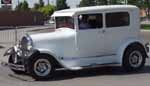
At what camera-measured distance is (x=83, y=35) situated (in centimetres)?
1321

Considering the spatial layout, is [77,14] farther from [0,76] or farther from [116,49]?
[0,76]

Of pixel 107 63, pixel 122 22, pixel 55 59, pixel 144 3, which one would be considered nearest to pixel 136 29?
pixel 122 22

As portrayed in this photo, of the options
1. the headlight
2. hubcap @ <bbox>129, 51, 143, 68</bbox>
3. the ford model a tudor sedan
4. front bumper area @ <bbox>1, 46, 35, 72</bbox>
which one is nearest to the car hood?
the ford model a tudor sedan

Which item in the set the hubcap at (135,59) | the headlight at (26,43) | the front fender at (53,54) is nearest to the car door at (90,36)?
the front fender at (53,54)

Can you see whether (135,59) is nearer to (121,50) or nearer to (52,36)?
(121,50)

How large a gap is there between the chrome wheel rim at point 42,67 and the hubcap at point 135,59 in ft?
7.97

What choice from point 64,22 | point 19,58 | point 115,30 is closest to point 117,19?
point 115,30

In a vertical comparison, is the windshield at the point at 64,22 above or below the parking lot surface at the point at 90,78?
above

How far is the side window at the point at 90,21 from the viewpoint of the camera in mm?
13352

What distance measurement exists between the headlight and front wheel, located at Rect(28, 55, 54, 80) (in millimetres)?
369

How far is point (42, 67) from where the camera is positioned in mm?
12781

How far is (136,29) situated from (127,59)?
0.90 metres

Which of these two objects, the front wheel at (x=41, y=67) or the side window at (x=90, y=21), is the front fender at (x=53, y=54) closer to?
the front wheel at (x=41, y=67)

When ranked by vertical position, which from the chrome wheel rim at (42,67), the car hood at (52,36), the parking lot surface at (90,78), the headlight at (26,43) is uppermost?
the car hood at (52,36)
